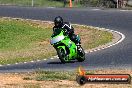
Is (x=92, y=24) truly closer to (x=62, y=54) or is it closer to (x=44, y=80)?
(x=62, y=54)

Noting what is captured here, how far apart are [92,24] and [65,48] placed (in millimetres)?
14471

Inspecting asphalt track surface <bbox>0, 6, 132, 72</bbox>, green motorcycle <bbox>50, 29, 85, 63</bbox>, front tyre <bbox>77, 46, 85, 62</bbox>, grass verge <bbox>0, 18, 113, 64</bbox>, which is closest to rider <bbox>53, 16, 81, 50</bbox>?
green motorcycle <bbox>50, 29, 85, 63</bbox>

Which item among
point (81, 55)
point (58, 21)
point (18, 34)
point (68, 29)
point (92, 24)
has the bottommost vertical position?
point (18, 34)

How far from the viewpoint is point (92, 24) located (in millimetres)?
35188

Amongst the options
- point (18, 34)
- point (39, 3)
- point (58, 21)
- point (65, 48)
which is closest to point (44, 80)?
point (58, 21)

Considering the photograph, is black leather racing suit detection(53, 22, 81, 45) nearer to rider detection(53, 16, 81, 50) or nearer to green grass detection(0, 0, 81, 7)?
rider detection(53, 16, 81, 50)

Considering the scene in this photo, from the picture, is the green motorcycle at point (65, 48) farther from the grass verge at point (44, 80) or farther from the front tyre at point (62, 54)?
the grass verge at point (44, 80)

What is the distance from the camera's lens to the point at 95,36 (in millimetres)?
29562

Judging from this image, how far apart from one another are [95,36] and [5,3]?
76.9 feet

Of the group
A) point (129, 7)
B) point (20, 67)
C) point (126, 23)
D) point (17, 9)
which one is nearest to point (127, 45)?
point (20, 67)

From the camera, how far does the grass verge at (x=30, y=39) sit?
80.0 feet

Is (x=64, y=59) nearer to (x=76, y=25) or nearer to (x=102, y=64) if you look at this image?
(x=102, y=64)

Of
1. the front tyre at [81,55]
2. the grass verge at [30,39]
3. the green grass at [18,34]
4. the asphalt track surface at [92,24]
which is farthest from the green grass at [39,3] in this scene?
the front tyre at [81,55]

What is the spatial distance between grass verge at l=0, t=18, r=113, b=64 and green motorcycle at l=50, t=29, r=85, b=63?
2.49m
